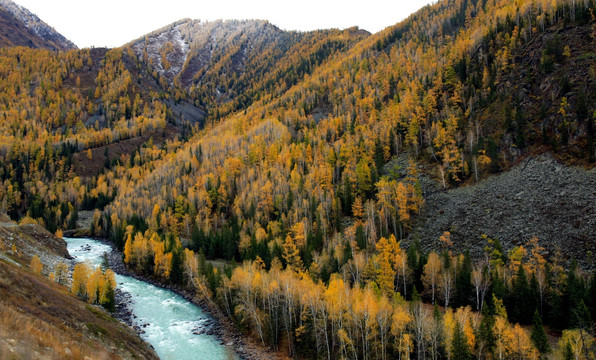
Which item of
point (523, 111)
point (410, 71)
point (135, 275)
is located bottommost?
point (135, 275)

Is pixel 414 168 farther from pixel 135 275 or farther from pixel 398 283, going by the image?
pixel 135 275

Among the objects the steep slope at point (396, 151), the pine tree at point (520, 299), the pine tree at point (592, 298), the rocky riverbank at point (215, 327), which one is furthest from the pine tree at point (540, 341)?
the rocky riverbank at point (215, 327)

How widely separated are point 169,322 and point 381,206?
56.5 metres

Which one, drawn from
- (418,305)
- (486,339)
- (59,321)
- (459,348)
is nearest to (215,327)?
(59,321)

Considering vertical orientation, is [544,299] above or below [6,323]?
below

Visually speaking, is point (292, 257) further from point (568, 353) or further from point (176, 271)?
point (568, 353)

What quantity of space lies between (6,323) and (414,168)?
9462cm

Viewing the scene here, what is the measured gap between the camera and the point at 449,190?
278 ft

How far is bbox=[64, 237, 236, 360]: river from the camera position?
4606 cm

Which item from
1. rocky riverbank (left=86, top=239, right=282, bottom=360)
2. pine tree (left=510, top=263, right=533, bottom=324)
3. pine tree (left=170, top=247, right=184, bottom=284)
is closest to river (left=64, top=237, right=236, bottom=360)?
rocky riverbank (left=86, top=239, right=282, bottom=360)

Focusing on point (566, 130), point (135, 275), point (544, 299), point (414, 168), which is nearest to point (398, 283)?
point (544, 299)

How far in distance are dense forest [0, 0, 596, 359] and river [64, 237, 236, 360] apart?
15.6ft

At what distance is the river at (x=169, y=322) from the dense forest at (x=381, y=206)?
4.76 m

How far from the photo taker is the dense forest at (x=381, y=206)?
42.5 m
